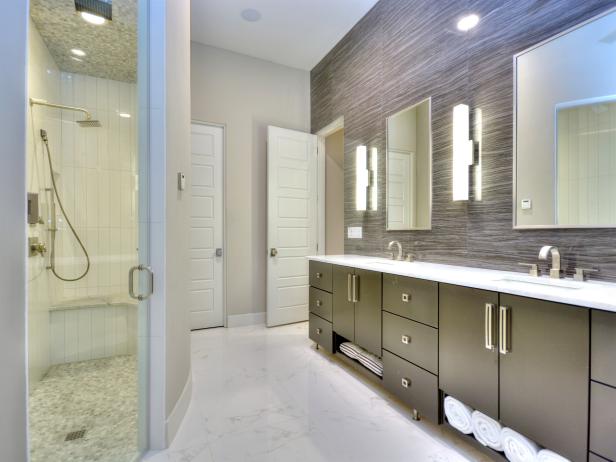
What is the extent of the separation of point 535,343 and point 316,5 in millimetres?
3224

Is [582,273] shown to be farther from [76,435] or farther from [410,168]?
[76,435]

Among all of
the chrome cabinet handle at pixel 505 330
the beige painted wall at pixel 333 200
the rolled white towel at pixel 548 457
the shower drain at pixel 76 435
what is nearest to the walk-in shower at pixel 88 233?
the shower drain at pixel 76 435

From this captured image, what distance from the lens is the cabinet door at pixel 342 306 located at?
2.39 m

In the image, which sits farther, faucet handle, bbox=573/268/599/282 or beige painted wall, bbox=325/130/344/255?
beige painted wall, bbox=325/130/344/255

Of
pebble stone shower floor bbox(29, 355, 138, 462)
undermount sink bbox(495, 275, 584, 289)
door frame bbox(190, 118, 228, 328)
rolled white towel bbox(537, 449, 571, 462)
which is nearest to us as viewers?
rolled white towel bbox(537, 449, 571, 462)

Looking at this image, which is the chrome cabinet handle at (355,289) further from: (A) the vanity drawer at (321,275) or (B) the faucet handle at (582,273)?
(B) the faucet handle at (582,273)

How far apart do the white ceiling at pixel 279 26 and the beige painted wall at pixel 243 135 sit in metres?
0.19

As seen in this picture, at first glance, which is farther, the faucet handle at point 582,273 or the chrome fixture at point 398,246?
the chrome fixture at point 398,246

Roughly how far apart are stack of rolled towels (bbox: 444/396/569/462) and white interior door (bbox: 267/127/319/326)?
230 centimetres

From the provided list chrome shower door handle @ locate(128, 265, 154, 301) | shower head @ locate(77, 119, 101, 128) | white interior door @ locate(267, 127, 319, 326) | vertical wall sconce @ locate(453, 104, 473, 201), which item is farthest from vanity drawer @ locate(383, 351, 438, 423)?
shower head @ locate(77, 119, 101, 128)

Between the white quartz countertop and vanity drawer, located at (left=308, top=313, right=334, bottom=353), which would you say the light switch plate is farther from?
the white quartz countertop

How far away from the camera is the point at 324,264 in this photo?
2.78m

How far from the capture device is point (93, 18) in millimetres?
1837

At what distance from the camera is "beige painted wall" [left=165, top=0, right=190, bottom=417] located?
1.59m
